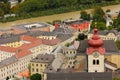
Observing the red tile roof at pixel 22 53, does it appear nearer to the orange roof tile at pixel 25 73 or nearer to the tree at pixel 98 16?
the orange roof tile at pixel 25 73

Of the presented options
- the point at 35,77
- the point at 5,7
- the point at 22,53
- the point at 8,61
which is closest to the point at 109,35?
the point at 22,53

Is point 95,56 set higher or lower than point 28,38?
higher

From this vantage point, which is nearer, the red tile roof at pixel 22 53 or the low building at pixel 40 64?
the low building at pixel 40 64

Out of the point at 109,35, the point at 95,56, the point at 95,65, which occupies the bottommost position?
the point at 109,35

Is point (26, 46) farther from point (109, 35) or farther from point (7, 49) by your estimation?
point (109, 35)

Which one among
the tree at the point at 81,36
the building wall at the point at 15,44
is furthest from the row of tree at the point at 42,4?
the building wall at the point at 15,44

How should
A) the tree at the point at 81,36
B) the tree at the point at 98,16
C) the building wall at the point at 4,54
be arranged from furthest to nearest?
the tree at the point at 98,16 < the tree at the point at 81,36 < the building wall at the point at 4,54

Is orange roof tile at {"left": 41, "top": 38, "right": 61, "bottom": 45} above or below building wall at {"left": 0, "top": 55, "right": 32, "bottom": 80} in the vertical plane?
above

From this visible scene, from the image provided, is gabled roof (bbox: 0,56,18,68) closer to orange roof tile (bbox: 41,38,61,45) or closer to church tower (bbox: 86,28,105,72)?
orange roof tile (bbox: 41,38,61,45)

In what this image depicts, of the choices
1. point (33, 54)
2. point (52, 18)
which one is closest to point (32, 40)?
point (33, 54)

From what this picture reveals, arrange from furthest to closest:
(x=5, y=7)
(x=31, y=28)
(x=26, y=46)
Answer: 1. (x=5, y=7)
2. (x=31, y=28)
3. (x=26, y=46)

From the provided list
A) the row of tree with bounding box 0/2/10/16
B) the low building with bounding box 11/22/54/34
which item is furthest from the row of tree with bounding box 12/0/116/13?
the low building with bounding box 11/22/54/34
